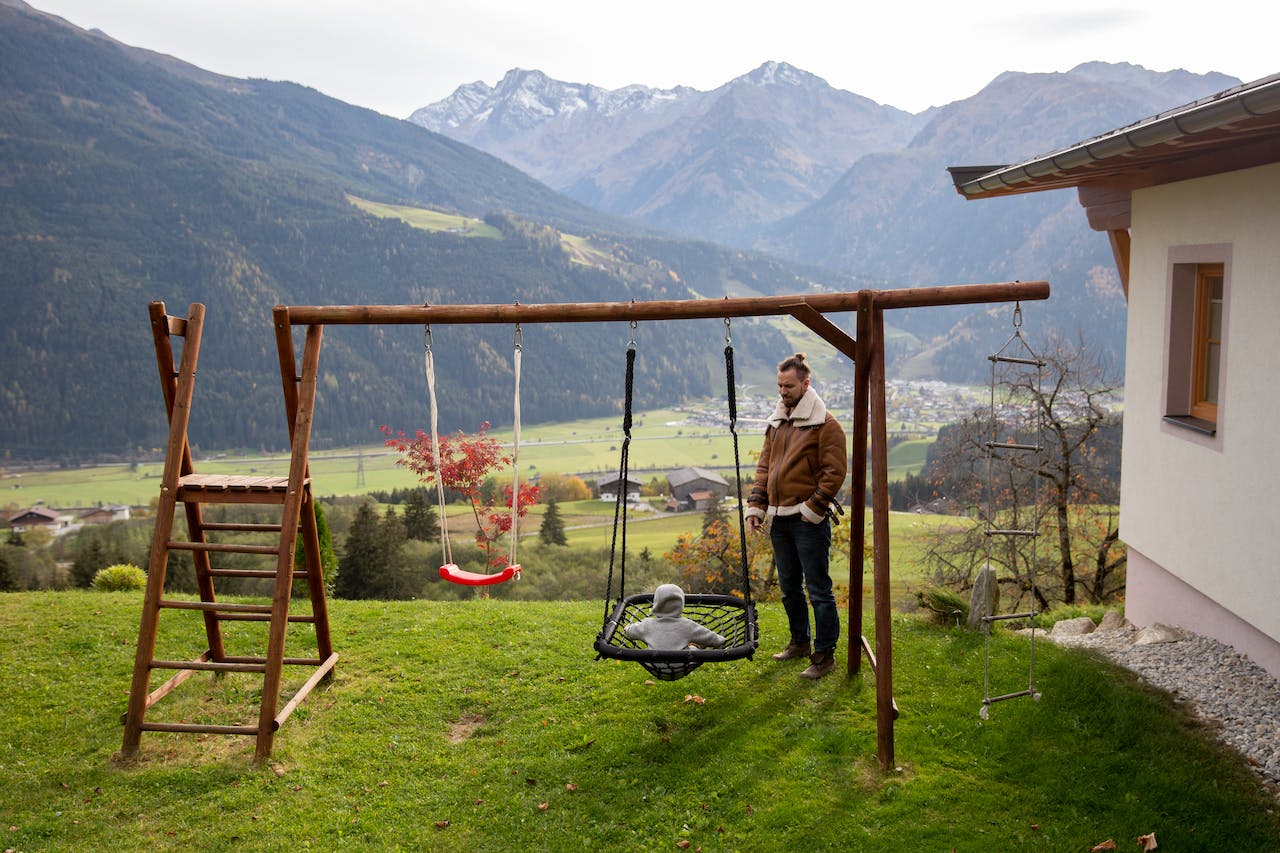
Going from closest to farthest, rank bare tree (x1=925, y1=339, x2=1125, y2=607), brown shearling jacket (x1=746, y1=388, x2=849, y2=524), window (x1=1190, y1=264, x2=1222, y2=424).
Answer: brown shearling jacket (x1=746, y1=388, x2=849, y2=524)
window (x1=1190, y1=264, x2=1222, y2=424)
bare tree (x1=925, y1=339, x2=1125, y2=607)

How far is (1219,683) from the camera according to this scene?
6047 millimetres

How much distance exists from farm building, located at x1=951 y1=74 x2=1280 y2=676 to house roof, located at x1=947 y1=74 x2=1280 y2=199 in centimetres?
2

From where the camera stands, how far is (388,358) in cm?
8456

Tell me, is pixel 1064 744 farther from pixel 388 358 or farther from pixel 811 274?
pixel 811 274

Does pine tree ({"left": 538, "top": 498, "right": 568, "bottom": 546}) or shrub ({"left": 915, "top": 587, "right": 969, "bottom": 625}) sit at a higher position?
shrub ({"left": 915, "top": 587, "right": 969, "bottom": 625})

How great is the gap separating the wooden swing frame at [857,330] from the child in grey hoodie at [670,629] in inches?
40.7

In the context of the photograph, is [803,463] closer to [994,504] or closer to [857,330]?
[857,330]

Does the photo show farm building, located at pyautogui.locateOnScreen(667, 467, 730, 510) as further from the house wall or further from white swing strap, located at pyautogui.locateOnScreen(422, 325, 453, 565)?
white swing strap, located at pyautogui.locateOnScreen(422, 325, 453, 565)

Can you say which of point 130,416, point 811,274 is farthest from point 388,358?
point 811,274

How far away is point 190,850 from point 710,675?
3516mm

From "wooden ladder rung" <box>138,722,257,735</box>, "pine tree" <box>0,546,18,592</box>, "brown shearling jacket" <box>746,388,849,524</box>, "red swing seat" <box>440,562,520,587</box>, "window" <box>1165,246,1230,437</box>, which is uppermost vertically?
"window" <box>1165,246,1230,437</box>

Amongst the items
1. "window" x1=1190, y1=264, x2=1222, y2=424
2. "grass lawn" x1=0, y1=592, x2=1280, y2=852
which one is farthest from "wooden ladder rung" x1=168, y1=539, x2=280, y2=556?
"window" x1=1190, y1=264, x2=1222, y2=424

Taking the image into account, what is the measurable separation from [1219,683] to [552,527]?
2107 cm

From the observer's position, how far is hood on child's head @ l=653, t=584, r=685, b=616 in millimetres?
5613
